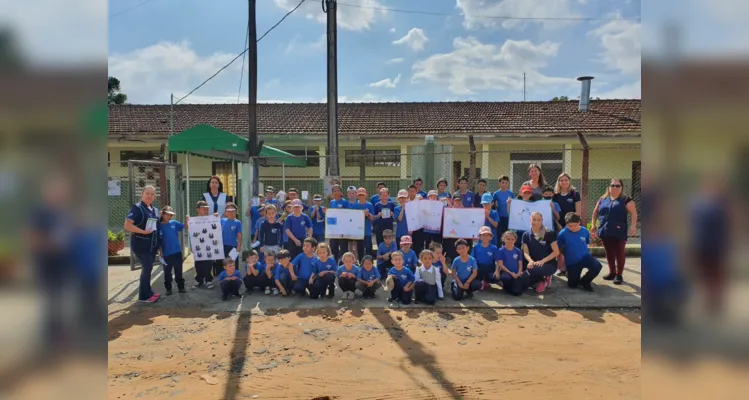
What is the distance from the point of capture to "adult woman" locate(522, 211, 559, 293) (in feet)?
22.4

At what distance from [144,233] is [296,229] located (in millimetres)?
2428

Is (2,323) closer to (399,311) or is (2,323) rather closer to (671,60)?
(671,60)

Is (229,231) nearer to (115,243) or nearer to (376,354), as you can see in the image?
(115,243)

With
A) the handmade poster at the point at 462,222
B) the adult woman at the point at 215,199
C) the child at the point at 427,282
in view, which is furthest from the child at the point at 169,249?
the handmade poster at the point at 462,222

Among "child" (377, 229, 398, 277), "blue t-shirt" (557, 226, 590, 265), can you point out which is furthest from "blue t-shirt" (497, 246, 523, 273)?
"child" (377, 229, 398, 277)

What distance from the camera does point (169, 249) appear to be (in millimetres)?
6926

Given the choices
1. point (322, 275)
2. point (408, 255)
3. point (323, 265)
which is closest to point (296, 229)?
point (323, 265)

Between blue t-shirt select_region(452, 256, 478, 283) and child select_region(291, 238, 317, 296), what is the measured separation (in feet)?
7.25

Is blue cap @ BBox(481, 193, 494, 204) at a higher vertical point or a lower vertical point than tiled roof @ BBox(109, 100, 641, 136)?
lower

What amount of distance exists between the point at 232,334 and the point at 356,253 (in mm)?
3484

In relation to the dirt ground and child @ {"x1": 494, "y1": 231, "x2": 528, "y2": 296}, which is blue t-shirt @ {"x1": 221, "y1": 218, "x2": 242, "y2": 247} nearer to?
the dirt ground

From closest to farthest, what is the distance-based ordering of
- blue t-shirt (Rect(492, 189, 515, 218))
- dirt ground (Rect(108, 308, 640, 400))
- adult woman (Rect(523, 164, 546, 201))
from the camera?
dirt ground (Rect(108, 308, 640, 400))
adult woman (Rect(523, 164, 546, 201))
blue t-shirt (Rect(492, 189, 515, 218))

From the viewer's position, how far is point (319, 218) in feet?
28.6

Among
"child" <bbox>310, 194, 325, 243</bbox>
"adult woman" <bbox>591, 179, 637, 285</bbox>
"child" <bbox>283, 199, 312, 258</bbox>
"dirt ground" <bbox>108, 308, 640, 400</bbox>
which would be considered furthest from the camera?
"child" <bbox>310, 194, 325, 243</bbox>
